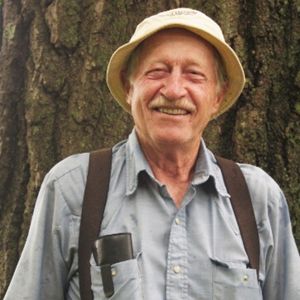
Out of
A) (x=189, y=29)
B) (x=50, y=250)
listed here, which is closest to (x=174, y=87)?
(x=189, y=29)

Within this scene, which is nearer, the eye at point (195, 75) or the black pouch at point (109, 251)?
the black pouch at point (109, 251)

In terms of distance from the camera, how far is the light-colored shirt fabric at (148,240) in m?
2.11

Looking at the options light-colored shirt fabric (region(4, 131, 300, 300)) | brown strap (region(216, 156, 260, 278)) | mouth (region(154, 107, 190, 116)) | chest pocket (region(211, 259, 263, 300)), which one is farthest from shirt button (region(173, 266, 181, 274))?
mouth (region(154, 107, 190, 116))

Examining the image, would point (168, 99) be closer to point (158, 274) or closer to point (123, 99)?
point (123, 99)

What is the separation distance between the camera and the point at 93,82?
299cm

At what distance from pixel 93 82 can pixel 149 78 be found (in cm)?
81

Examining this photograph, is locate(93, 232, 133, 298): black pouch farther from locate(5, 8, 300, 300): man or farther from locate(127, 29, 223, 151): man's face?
locate(127, 29, 223, 151): man's face

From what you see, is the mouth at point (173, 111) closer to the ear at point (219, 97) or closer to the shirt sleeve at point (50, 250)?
the ear at point (219, 97)

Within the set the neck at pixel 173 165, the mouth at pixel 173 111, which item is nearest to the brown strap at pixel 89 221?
the neck at pixel 173 165

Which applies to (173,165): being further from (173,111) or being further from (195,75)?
(195,75)

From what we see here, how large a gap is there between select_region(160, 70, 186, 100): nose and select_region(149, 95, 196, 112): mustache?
0.05ft

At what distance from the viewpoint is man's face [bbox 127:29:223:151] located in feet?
7.21

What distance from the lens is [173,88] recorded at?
218 cm

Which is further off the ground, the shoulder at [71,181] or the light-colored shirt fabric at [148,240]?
the shoulder at [71,181]
